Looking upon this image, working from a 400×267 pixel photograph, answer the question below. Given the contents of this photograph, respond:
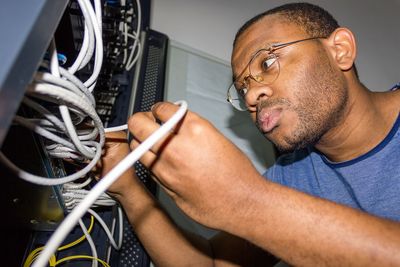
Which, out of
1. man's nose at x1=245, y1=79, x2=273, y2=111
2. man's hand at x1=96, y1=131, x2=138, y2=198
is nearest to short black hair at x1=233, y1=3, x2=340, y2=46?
man's nose at x1=245, y1=79, x2=273, y2=111

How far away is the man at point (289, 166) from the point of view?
1.29 feet

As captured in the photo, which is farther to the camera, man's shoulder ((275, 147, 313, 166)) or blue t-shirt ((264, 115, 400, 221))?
man's shoulder ((275, 147, 313, 166))

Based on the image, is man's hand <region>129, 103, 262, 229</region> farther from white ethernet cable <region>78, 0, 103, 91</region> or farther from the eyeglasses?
the eyeglasses

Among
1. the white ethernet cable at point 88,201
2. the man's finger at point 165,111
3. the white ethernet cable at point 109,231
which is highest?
the man's finger at point 165,111

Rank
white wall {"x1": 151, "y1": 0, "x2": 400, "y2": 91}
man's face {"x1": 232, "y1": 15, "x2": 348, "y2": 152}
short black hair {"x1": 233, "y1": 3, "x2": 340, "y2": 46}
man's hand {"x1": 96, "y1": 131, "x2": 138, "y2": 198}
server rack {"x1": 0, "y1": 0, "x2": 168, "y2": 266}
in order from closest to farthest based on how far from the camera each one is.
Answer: server rack {"x1": 0, "y1": 0, "x2": 168, "y2": 266}, man's hand {"x1": 96, "y1": 131, "x2": 138, "y2": 198}, man's face {"x1": 232, "y1": 15, "x2": 348, "y2": 152}, short black hair {"x1": 233, "y1": 3, "x2": 340, "y2": 46}, white wall {"x1": 151, "y1": 0, "x2": 400, "y2": 91}

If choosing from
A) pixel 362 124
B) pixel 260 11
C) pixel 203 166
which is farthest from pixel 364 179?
pixel 260 11

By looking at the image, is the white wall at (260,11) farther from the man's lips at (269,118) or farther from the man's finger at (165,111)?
the man's finger at (165,111)

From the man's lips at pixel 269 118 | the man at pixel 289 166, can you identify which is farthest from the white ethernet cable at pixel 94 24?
the man's lips at pixel 269 118

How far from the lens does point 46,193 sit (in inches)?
22.7

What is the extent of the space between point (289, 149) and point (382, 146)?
325mm

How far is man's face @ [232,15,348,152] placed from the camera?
2.81 ft

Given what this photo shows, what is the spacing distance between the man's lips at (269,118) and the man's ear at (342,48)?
32 centimetres

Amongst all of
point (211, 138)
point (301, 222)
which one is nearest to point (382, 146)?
point (301, 222)

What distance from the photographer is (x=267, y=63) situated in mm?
932
